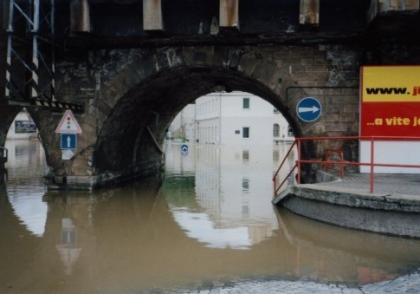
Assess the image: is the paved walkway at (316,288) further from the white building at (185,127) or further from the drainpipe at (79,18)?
the white building at (185,127)

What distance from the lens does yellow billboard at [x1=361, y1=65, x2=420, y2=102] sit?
12.9 m

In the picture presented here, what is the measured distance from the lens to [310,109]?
13.4 meters

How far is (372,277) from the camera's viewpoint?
22.5 feet

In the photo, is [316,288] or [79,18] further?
[79,18]

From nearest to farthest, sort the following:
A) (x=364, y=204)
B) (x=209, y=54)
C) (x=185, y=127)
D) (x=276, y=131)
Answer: (x=364, y=204)
(x=209, y=54)
(x=276, y=131)
(x=185, y=127)

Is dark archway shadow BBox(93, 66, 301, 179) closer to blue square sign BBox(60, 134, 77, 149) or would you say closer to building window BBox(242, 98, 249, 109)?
blue square sign BBox(60, 134, 77, 149)

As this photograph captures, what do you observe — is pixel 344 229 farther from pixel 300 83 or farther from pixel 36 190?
pixel 36 190

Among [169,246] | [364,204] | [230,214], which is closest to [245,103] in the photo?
[230,214]

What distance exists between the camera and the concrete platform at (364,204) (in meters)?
8.95

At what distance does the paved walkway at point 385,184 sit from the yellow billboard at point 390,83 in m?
1.79

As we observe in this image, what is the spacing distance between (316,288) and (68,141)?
954 cm

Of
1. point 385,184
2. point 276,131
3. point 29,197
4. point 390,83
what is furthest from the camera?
point 276,131

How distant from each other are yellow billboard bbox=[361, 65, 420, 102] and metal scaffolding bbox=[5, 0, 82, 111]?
24.0 ft

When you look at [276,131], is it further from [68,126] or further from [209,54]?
[68,126]
